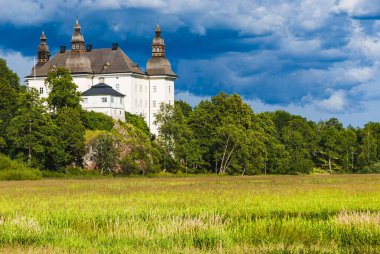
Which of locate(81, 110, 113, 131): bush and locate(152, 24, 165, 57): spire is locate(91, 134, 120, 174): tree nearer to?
locate(81, 110, 113, 131): bush

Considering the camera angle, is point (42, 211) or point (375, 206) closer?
point (42, 211)

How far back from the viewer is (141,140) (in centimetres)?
10362

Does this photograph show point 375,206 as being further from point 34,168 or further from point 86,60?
point 86,60

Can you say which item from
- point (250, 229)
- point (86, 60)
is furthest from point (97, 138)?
point (250, 229)

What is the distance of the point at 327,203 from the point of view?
34.7 metres

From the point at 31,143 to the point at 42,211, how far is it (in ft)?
191

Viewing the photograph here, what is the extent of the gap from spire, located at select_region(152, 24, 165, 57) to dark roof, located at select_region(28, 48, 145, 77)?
473 centimetres

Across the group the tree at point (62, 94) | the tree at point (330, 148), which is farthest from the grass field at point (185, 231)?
the tree at point (330, 148)

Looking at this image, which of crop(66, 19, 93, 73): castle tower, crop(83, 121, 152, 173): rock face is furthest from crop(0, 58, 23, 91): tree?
crop(83, 121, 152, 173): rock face

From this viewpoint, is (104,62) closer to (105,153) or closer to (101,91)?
(101,91)

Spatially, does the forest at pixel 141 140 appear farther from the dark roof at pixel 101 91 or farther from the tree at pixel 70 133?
the dark roof at pixel 101 91

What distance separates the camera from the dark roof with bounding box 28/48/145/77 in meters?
126

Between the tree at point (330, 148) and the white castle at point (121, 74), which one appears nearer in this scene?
the white castle at point (121, 74)

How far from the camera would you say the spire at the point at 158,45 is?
133 metres
